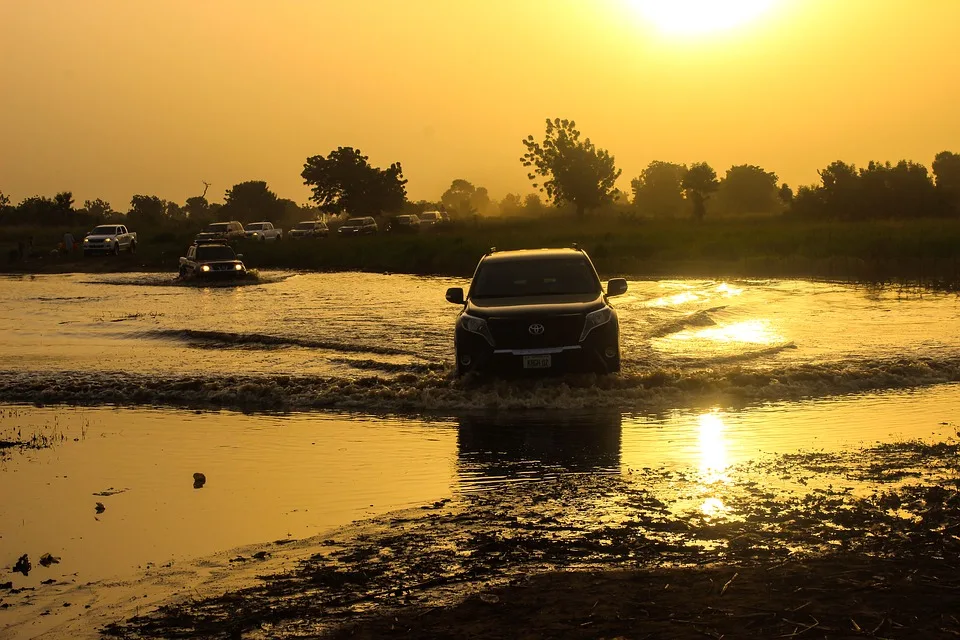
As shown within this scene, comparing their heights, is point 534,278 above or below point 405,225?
below

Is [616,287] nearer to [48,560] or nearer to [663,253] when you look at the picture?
[48,560]

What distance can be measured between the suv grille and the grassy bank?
25.6m

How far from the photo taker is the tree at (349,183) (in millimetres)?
128875

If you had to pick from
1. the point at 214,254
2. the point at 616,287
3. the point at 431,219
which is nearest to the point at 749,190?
the point at 431,219

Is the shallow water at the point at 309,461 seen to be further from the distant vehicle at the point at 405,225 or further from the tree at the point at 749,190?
the tree at the point at 749,190

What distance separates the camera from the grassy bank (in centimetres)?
4584

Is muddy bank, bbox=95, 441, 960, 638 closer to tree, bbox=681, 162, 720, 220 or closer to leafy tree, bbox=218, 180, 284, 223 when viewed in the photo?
tree, bbox=681, 162, 720, 220

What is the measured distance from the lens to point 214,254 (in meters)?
46.2

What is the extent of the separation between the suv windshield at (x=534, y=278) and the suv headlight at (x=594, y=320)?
90cm

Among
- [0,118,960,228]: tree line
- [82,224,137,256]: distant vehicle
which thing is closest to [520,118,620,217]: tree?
[0,118,960,228]: tree line

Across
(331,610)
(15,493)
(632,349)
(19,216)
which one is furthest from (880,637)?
(19,216)

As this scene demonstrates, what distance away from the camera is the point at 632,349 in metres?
20.6

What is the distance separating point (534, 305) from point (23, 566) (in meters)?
8.08

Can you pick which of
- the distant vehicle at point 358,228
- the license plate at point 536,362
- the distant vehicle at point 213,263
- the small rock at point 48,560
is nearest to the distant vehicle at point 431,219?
the distant vehicle at point 358,228
